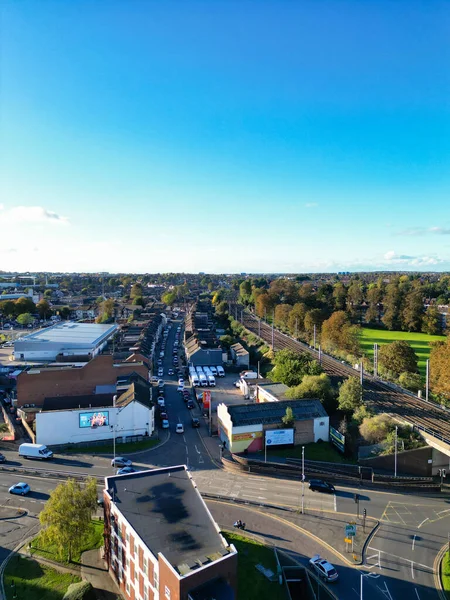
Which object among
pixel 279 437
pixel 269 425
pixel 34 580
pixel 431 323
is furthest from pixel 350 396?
pixel 431 323

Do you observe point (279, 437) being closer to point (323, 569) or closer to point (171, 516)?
point (323, 569)

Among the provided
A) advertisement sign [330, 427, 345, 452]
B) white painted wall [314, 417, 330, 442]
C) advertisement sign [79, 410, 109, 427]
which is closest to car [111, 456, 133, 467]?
advertisement sign [79, 410, 109, 427]

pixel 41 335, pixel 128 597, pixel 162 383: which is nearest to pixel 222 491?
pixel 128 597

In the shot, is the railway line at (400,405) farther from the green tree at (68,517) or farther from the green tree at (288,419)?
the green tree at (68,517)

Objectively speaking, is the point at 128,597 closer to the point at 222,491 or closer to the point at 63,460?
the point at 222,491

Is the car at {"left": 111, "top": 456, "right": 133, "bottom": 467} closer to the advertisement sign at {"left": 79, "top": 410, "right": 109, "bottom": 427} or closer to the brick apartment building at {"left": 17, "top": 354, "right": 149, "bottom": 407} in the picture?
the advertisement sign at {"left": 79, "top": 410, "right": 109, "bottom": 427}
